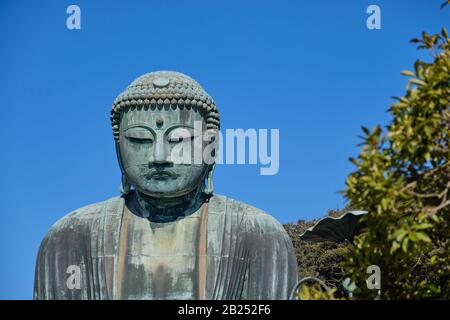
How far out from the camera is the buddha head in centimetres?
1258

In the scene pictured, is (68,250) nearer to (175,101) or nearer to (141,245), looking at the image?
(141,245)

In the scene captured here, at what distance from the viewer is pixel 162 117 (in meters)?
12.7

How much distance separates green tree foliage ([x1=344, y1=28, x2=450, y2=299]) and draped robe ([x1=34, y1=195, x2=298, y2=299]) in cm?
219

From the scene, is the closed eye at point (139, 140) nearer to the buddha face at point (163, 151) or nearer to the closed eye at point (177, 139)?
the buddha face at point (163, 151)

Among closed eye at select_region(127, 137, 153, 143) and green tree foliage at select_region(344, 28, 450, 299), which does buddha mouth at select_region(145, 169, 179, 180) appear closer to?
closed eye at select_region(127, 137, 153, 143)

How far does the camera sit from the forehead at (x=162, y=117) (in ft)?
41.6

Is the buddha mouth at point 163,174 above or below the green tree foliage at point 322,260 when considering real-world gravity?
above

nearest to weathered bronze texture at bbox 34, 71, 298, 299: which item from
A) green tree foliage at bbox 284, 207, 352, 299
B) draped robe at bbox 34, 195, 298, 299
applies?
draped robe at bbox 34, 195, 298, 299

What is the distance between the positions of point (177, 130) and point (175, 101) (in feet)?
1.24

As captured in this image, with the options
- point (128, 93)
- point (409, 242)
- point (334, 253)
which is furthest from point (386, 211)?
point (334, 253)

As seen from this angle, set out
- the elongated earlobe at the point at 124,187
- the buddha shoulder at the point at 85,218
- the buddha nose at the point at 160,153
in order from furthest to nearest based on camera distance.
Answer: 1. the elongated earlobe at the point at 124,187
2. the buddha shoulder at the point at 85,218
3. the buddha nose at the point at 160,153

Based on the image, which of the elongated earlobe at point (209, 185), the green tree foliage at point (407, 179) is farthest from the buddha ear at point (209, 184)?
the green tree foliage at point (407, 179)

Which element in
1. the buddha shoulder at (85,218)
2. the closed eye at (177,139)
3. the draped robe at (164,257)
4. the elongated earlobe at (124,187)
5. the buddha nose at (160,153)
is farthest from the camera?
the elongated earlobe at (124,187)

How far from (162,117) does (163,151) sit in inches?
18.0
